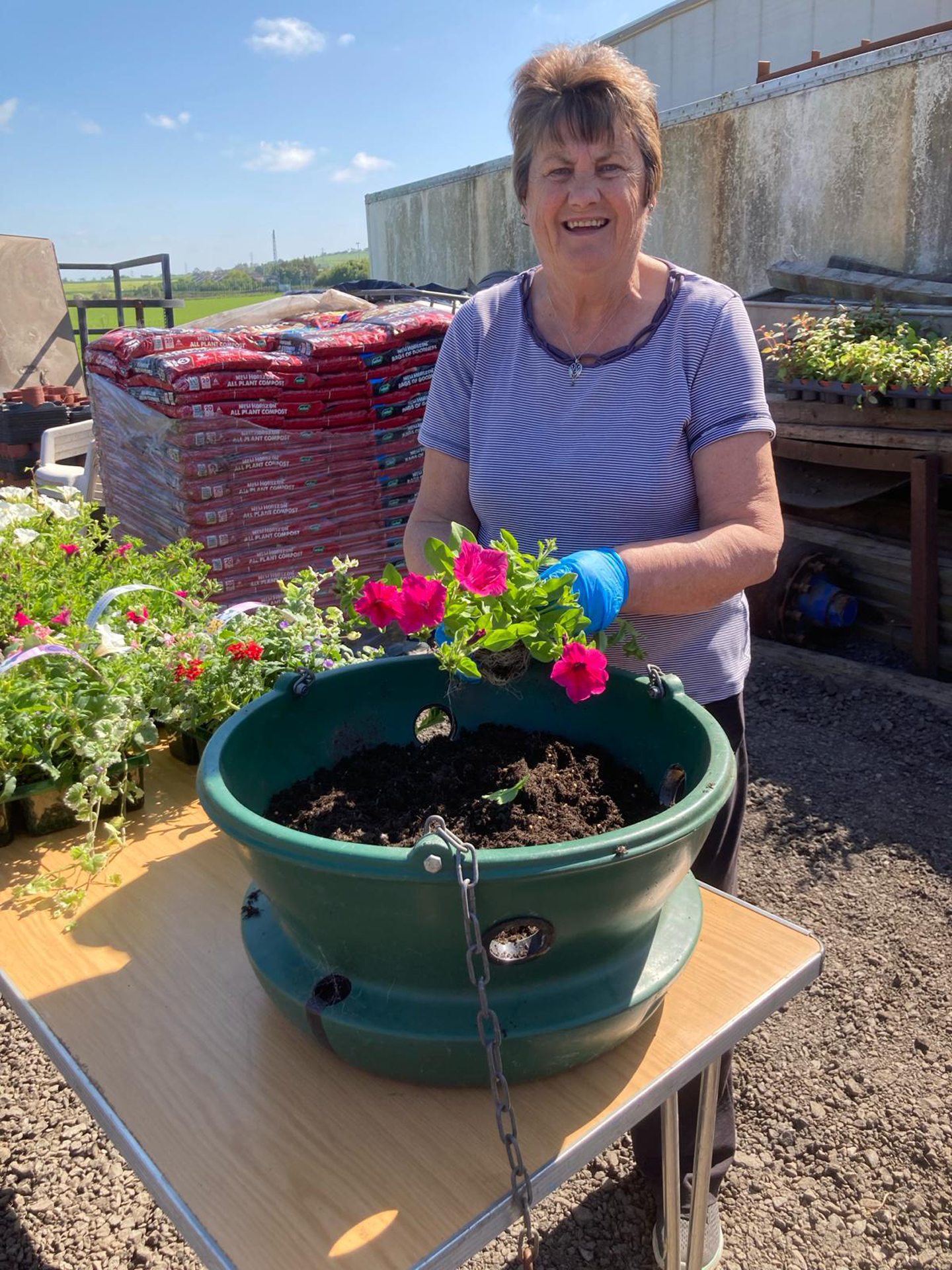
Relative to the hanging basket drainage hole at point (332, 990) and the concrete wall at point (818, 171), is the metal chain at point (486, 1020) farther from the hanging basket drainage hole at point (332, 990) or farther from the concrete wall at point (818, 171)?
the concrete wall at point (818, 171)

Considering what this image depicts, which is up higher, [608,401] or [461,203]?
[461,203]

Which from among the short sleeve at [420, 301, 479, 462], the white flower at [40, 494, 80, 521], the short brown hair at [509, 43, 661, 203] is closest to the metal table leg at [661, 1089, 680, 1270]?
the short sleeve at [420, 301, 479, 462]

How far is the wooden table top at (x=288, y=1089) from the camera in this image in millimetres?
872

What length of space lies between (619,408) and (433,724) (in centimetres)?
59

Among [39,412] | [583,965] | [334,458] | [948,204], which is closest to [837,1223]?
[583,965]

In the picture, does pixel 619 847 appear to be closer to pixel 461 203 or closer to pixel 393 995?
pixel 393 995

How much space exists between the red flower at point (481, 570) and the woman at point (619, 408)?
12.6 inches

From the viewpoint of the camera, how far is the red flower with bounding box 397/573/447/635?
41.8 inches

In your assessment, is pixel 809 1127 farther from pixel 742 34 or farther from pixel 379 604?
pixel 742 34

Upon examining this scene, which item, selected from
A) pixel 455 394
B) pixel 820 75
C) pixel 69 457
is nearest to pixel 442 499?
pixel 455 394

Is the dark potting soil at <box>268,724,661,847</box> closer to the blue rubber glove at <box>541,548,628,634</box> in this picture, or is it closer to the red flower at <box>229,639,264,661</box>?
the blue rubber glove at <box>541,548,628,634</box>

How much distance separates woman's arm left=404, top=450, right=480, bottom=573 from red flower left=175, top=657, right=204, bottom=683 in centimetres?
41

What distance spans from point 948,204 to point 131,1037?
594 cm

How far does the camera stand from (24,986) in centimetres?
120
